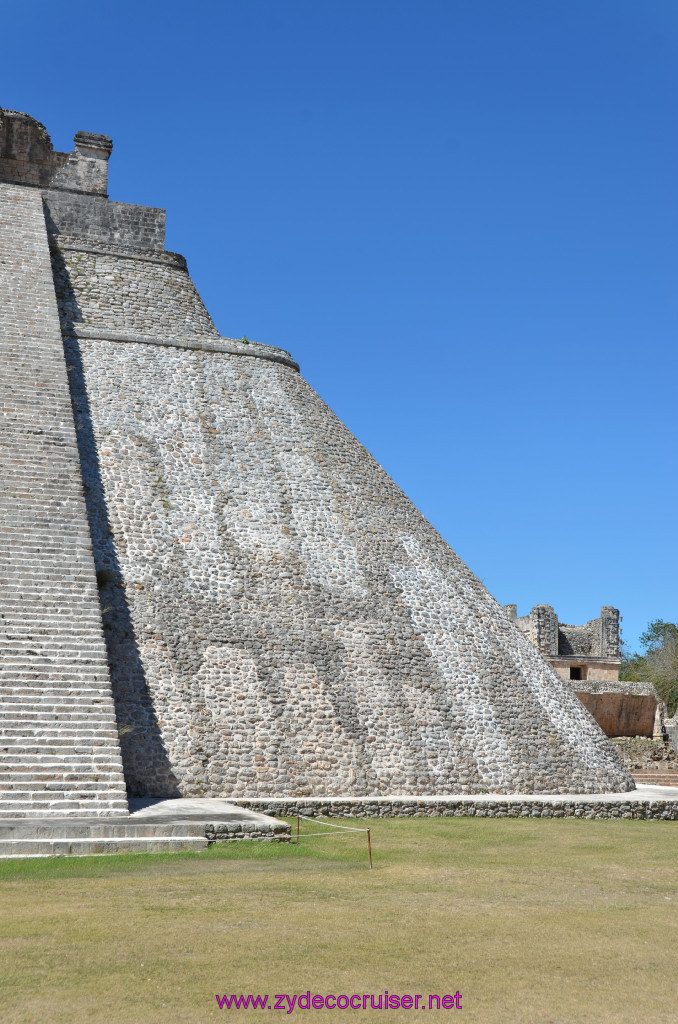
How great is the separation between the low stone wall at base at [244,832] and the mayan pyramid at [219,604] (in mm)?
940

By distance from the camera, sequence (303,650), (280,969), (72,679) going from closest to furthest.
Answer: (280,969)
(72,679)
(303,650)

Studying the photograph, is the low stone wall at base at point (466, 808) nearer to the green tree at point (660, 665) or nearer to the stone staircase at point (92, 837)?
the stone staircase at point (92, 837)

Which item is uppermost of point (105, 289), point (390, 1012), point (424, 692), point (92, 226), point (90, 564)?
point (92, 226)

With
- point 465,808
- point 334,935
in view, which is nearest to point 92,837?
point 334,935

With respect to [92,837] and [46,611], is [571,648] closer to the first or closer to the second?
[46,611]

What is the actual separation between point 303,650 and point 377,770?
176cm

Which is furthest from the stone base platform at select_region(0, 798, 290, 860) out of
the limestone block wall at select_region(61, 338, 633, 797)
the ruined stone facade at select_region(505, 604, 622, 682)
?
the ruined stone facade at select_region(505, 604, 622, 682)

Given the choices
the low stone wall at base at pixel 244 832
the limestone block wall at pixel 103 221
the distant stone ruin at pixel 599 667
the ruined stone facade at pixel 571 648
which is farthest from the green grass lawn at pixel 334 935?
the ruined stone facade at pixel 571 648

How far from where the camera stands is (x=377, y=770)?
1210 centimetres

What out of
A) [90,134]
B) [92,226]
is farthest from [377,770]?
[90,134]

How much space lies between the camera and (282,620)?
13148 millimetres

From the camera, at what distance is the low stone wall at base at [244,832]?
866 centimetres

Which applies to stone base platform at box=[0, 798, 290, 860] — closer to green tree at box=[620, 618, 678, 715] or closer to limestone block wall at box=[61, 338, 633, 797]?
limestone block wall at box=[61, 338, 633, 797]

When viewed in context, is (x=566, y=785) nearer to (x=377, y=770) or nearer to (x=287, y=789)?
(x=377, y=770)
